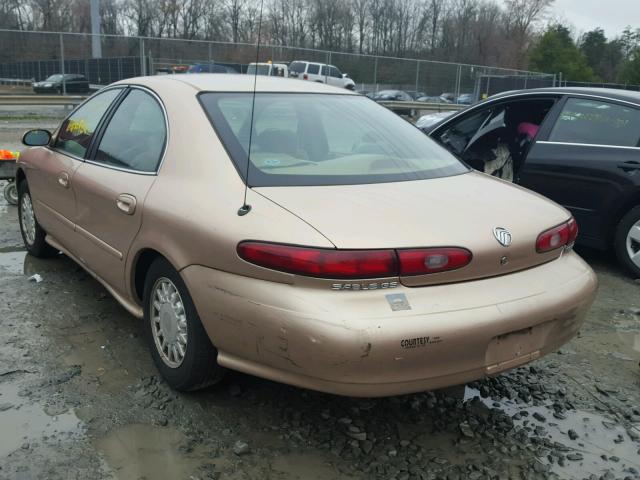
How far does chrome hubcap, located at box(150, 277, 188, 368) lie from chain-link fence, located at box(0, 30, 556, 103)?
1704 cm

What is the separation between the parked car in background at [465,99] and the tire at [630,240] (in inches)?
959

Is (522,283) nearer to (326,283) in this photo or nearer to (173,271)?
(326,283)

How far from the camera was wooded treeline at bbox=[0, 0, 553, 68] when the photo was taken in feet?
188

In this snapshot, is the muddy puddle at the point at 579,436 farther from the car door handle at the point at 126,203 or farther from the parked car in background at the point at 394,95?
the parked car in background at the point at 394,95

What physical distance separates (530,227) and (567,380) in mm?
1109

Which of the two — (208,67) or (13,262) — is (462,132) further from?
(208,67)

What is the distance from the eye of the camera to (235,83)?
11.7 feet

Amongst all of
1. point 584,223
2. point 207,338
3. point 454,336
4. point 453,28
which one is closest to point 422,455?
point 454,336

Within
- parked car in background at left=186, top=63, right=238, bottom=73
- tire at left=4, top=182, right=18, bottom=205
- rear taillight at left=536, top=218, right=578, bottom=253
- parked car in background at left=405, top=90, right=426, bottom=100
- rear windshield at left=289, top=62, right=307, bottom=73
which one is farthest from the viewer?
parked car in background at left=405, top=90, right=426, bottom=100

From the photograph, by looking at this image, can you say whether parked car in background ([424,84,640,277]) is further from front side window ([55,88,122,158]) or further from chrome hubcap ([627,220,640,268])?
front side window ([55,88,122,158])

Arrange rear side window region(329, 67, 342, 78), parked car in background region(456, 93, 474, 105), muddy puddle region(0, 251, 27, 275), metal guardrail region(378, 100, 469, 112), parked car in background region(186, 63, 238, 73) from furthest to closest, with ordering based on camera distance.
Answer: parked car in background region(456, 93, 474, 105) → rear side window region(329, 67, 342, 78) → metal guardrail region(378, 100, 469, 112) → parked car in background region(186, 63, 238, 73) → muddy puddle region(0, 251, 27, 275)

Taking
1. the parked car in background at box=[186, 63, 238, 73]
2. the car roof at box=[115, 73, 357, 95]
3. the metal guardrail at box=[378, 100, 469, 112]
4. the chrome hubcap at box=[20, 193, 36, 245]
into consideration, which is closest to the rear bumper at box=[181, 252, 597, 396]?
the car roof at box=[115, 73, 357, 95]

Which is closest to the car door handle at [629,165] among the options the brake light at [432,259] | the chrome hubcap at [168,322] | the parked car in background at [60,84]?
the brake light at [432,259]

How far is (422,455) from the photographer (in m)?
2.69
